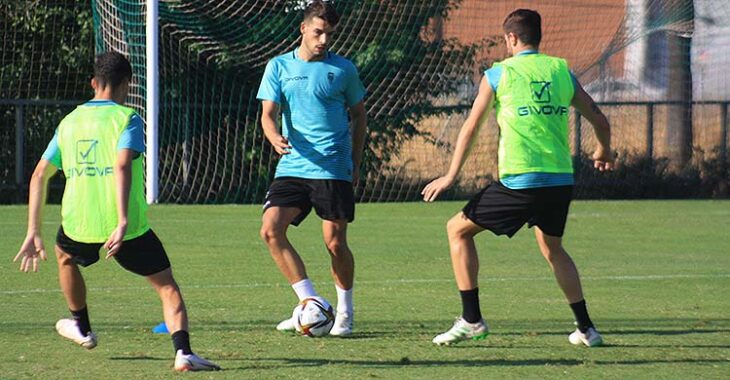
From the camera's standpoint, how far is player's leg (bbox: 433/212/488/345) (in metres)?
7.80

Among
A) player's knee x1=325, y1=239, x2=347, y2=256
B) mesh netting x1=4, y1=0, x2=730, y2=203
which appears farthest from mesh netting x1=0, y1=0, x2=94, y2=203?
player's knee x1=325, y1=239, x2=347, y2=256

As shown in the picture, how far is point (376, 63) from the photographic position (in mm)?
21281

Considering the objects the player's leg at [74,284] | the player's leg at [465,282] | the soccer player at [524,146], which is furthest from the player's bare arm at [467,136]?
the player's leg at [74,284]

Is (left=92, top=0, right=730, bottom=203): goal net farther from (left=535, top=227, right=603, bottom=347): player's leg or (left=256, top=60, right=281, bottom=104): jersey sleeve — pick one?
(left=535, top=227, right=603, bottom=347): player's leg

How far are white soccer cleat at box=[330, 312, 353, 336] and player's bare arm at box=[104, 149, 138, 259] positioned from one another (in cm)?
208

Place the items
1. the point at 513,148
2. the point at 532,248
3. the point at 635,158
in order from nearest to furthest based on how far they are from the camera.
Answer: the point at 513,148, the point at 532,248, the point at 635,158

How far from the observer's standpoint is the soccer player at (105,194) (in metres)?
6.71

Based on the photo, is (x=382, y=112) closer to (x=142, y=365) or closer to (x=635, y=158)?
(x=635, y=158)

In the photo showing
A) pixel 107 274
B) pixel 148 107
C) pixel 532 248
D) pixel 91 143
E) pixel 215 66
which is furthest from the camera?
pixel 215 66

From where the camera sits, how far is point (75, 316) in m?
7.23

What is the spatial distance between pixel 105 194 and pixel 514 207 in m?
2.36

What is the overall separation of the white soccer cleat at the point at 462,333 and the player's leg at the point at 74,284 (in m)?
1.99

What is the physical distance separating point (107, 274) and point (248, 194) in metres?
9.98

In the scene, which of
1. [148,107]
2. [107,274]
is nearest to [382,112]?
[148,107]
